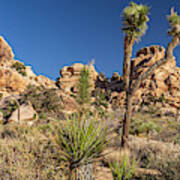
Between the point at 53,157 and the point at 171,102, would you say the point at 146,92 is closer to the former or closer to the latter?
the point at 171,102

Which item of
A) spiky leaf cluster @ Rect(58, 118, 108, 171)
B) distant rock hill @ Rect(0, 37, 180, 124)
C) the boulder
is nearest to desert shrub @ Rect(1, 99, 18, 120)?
the boulder

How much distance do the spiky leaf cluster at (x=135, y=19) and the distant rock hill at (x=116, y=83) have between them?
66.1ft

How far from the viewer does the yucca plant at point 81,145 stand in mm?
3609

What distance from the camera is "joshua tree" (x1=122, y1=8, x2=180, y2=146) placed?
725 centimetres

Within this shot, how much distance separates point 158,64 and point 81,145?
5.52 metres

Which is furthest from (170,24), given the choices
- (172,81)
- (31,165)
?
(172,81)

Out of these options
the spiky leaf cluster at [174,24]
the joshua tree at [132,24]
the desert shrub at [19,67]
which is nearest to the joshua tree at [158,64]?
the spiky leaf cluster at [174,24]

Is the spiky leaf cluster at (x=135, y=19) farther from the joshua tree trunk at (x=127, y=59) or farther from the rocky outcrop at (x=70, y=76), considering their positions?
the rocky outcrop at (x=70, y=76)

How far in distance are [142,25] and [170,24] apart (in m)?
1.40

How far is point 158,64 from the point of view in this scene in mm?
7477

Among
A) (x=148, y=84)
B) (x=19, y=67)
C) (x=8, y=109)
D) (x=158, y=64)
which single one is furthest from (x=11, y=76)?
(x=158, y=64)

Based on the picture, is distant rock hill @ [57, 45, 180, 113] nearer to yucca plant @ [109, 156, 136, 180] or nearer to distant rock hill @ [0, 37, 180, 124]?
distant rock hill @ [0, 37, 180, 124]

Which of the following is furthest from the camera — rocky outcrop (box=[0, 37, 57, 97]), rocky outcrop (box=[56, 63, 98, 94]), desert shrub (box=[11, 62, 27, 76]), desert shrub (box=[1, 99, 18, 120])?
rocky outcrop (box=[56, 63, 98, 94])

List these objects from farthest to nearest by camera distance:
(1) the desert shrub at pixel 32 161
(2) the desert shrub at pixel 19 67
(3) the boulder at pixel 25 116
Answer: (2) the desert shrub at pixel 19 67 → (3) the boulder at pixel 25 116 → (1) the desert shrub at pixel 32 161
